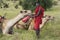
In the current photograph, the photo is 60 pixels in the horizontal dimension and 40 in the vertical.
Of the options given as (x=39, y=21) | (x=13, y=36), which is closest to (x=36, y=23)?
(x=39, y=21)

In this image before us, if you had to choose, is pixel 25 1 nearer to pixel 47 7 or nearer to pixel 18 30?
pixel 47 7

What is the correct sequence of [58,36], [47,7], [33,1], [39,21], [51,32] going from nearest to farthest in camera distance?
[39,21] → [58,36] → [51,32] → [33,1] → [47,7]

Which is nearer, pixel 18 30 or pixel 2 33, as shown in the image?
pixel 2 33

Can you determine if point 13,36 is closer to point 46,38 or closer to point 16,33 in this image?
point 16,33

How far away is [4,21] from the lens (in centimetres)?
1316

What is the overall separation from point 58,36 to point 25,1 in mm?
16414

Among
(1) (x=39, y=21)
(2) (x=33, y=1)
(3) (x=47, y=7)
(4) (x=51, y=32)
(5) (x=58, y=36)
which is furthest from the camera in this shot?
(3) (x=47, y=7)

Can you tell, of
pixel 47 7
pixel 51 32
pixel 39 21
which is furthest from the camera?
pixel 47 7

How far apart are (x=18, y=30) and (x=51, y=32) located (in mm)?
1654

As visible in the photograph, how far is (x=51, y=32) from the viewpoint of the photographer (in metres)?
13.3

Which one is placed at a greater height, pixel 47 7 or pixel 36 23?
pixel 36 23

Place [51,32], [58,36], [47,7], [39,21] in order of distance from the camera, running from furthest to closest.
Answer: [47,7]
[51,32]
[58,36]
[39,21]

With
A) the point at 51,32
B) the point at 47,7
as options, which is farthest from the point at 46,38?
the point at 47,7

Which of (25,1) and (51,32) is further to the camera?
(25,1)
